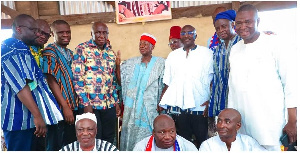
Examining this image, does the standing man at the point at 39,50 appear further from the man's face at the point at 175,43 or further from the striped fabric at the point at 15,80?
the man's face at the point at 175,43

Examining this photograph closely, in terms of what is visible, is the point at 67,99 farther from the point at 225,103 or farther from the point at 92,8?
the point at 92,8

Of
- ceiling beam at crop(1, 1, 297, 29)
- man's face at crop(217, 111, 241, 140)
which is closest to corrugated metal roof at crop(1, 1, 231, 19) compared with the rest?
ceiling beam at crop(1, 1, 297, 29)

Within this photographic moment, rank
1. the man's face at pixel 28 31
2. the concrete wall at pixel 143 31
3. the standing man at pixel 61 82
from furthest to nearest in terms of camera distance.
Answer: the concrete wall at pixel 143 31, the standing man at pixel 61 82, the man's face at pixel 28 31

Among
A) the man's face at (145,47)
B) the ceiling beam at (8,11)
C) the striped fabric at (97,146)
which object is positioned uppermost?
the ceiling beam at (8,11)

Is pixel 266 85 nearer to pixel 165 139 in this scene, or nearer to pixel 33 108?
pixel 165 139

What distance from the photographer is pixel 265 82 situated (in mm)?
2369

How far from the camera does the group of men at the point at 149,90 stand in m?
2.35

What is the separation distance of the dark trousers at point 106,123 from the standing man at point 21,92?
0.85 meters

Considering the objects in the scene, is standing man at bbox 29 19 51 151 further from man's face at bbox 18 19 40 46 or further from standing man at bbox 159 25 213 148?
standing man at bbox 159 25 213 148

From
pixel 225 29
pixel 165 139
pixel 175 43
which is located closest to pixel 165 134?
pixel 165 139

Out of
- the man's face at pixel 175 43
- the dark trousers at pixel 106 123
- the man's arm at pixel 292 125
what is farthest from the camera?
the man's face at pixel 175 43

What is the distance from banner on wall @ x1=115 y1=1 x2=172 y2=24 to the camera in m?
7.43

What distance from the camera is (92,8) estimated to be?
26.2ft

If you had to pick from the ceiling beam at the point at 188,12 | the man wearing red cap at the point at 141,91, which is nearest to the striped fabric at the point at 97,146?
the man wearing red cap at the point at 141,91
